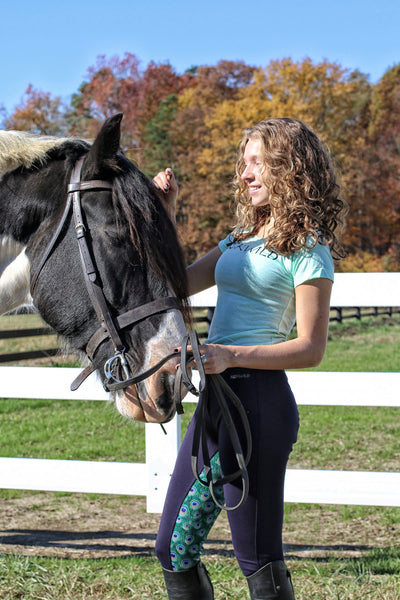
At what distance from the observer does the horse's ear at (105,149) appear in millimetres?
1845

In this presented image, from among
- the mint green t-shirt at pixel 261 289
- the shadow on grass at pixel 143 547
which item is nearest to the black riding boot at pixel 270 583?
the mint green t-shirt at pixel 261 289

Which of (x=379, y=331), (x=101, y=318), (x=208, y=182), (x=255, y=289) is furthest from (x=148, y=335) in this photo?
(x=208, y=182)

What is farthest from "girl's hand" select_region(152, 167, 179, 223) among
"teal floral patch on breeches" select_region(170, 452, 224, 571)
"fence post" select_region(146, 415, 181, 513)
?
"fence post" select_region(146, 415, 181, 513)

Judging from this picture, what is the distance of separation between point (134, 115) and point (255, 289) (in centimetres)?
3740

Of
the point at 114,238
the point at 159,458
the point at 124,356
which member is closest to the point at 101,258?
the point at 114,238

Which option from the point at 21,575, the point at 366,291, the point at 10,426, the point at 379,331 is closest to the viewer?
the point at 21,575

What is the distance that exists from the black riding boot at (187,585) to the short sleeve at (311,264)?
1.08m

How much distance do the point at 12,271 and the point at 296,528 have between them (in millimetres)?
2902

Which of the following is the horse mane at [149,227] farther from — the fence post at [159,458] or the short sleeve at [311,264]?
the fence post at [159,458]

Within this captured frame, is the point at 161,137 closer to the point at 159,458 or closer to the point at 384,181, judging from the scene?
the point at 384,181

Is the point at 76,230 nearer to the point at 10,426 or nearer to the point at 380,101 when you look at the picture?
the point at 10,426

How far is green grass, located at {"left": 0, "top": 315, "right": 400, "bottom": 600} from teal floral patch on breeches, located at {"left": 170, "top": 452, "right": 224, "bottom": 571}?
18.8 inches

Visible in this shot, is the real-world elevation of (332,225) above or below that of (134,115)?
below

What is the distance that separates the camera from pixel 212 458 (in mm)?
2039
